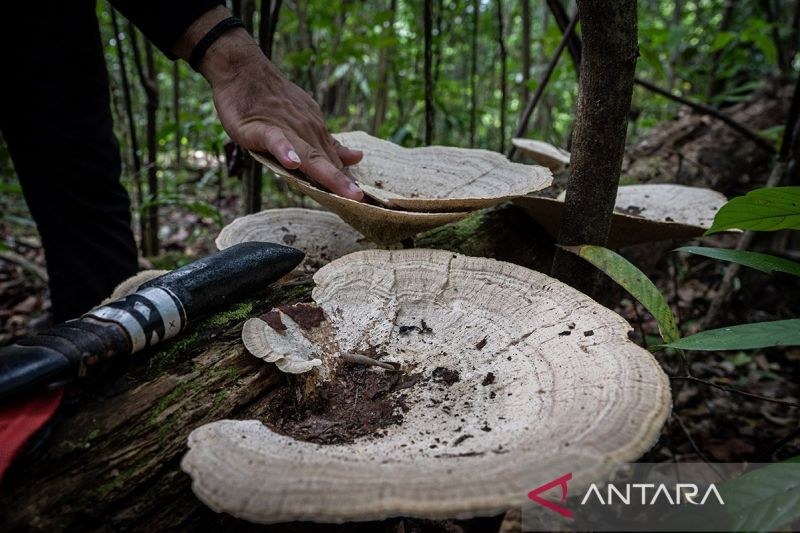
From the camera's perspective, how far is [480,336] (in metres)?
1.84

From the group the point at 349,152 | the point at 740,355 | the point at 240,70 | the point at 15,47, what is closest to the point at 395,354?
the point at 349,152

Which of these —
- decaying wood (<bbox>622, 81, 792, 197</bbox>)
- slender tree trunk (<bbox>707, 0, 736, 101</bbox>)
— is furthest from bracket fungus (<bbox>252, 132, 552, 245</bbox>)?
slender tree trunk (<bbox>707, 0, 736, 101</bbox>)

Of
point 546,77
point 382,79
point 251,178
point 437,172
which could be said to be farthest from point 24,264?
point 382,79

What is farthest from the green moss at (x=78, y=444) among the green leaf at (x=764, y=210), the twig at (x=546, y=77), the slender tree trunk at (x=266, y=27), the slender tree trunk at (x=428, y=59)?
the slender tree trunk at (x=428, y=59)

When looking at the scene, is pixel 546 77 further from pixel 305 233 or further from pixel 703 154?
pixel 305 233

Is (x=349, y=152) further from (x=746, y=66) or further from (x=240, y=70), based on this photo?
(x=746, y=66)

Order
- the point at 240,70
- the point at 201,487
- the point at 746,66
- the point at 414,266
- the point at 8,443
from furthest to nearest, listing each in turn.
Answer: the point at 746,66 → the point at 240,70 → the point at 414,266 → the point at 8,443 → the point at 201,487

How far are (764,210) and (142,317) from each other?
2.11 meters

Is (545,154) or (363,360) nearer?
(363,360)

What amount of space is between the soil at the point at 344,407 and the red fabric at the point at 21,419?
0.61 meters

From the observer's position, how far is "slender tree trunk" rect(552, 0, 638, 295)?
172 cm

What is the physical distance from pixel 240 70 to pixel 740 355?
4.27m

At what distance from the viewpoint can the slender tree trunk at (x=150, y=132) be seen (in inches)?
178

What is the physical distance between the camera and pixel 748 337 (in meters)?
1.42
